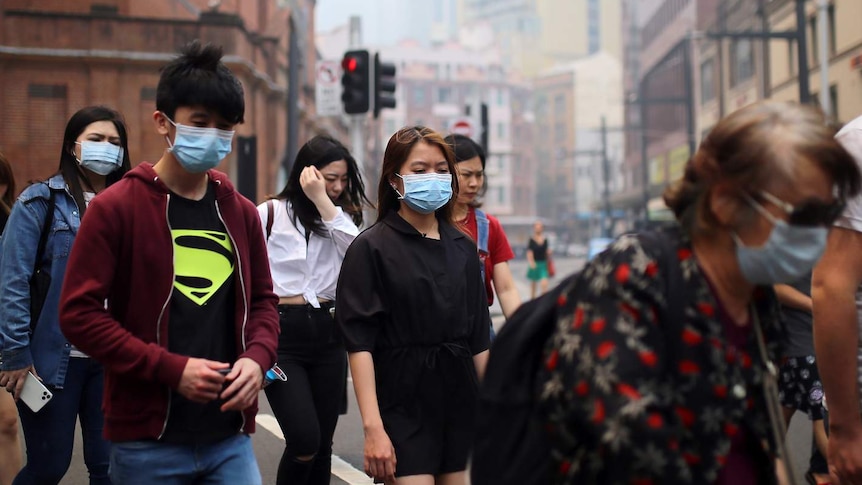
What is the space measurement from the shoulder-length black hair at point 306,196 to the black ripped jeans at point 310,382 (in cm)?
48

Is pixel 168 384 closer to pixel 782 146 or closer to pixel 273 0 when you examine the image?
pixel 782 146

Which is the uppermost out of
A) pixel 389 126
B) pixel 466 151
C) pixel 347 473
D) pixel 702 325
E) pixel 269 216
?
pixel 389 126

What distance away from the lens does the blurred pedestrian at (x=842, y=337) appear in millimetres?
3379

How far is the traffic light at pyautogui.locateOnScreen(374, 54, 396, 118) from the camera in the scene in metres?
15.1

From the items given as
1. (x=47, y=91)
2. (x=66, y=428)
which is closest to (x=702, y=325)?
(x=66, y=428)

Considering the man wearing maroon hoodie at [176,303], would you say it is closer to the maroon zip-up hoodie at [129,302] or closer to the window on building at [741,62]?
the maroon zip-up hoodie at [129,302]

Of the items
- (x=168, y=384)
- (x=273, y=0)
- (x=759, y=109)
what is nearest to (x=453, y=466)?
(x=168, y=384)

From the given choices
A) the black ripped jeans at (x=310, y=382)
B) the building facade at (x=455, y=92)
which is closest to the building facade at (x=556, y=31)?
the building facade at (x=455, y=92)

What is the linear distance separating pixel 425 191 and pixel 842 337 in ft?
5.66

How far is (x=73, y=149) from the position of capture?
5.17 metres

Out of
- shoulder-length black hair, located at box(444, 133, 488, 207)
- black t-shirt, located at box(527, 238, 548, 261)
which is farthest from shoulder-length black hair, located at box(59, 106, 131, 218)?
black t-shirt, located at box(527, 238, 548, 261)

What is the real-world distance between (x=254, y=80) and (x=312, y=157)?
81.4 feet

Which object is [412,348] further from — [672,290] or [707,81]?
[707,81]

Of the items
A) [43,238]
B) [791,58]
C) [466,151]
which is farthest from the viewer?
[791,58]
